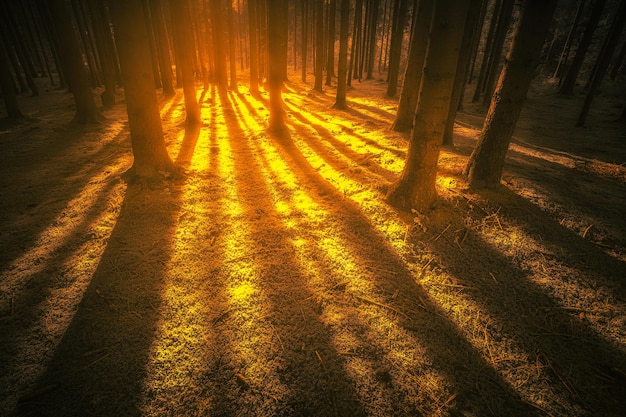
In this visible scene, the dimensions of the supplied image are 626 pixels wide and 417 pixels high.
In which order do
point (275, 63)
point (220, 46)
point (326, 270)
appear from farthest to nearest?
point (220, 46)
point (275, 63)
point (326, 270)

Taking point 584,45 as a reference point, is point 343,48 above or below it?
below

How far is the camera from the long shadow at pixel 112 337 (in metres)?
1.98

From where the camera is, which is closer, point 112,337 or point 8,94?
point 112,337

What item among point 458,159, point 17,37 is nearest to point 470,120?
point 458,159

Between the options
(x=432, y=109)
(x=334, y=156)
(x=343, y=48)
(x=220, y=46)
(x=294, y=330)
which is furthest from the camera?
(x=220, y=46)

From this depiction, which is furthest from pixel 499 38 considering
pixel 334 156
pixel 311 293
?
pixel 311 293

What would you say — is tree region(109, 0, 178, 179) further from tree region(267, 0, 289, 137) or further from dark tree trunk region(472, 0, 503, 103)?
dark tree trunk region(472, 0, 503, 103)

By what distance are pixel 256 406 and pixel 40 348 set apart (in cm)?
208

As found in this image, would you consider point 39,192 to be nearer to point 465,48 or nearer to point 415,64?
point 465,48

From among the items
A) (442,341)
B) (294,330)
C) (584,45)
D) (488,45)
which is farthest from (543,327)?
(584,45)

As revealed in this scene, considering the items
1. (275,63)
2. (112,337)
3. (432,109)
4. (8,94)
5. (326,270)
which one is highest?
(275,63)

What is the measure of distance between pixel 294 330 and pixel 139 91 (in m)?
4.84

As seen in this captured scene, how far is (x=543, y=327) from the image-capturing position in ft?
8.21

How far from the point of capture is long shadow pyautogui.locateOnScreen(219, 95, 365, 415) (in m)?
2.01
